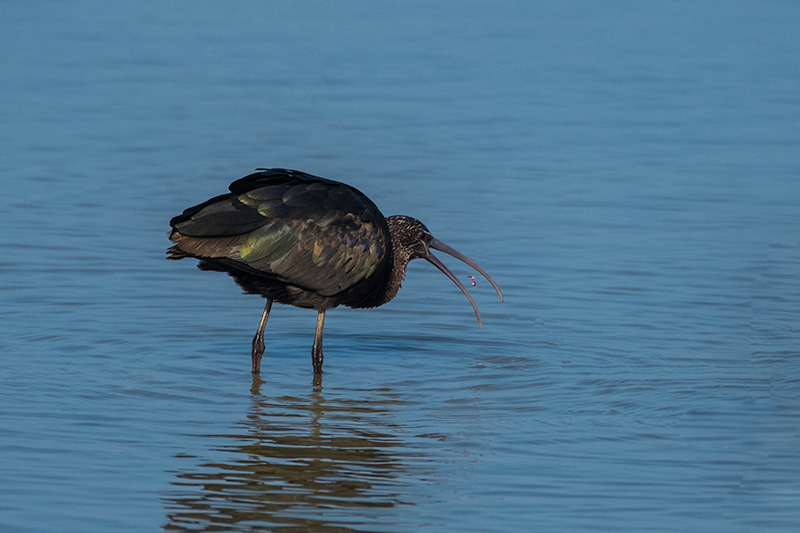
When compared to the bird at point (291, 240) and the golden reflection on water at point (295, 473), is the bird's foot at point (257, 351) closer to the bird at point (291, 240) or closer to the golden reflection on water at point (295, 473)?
the bird at point (291, 240)

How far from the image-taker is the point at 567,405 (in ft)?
32.9

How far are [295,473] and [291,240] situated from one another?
2.67 metres

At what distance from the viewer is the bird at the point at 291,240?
10.3m

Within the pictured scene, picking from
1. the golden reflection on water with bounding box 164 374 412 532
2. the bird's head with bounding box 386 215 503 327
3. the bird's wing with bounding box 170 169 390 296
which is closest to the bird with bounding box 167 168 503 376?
the bird's wing with bounding box 170 169 390 296

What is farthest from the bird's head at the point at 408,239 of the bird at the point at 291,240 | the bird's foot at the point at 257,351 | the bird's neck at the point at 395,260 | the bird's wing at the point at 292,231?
the bird's foot at the point at 257,351

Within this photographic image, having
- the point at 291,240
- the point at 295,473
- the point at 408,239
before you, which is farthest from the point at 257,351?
the point at 295,473

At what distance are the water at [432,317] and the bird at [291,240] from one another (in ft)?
2.26

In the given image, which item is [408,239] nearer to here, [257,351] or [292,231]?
[292,231]

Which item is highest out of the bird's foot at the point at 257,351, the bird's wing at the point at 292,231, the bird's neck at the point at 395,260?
the bird's wing at the point at 292,231

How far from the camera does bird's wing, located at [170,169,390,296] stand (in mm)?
10312

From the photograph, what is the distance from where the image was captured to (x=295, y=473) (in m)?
8.37

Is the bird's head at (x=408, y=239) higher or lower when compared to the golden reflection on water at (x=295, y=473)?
higher

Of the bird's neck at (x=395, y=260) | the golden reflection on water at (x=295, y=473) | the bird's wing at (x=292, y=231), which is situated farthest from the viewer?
the bird's neck at (x=395, y=260)

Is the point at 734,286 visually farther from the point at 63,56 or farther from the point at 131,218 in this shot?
the point at 63,56
